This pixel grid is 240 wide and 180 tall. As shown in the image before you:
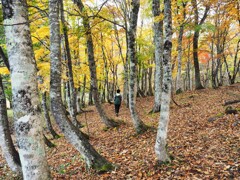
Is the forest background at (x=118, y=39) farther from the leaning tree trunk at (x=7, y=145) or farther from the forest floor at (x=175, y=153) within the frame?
the leaning tree trunk at (x=7, y=145)

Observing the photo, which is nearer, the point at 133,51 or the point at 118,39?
the point at 133,51

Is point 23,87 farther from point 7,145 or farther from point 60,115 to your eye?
point 7,145

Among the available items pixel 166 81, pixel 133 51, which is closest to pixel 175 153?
pixel 166 81

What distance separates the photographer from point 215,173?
4.41m

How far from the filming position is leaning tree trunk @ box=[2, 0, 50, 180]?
9.92 feet

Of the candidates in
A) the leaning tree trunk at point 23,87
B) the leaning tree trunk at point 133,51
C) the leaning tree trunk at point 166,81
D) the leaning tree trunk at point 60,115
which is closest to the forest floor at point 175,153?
the leaning tree trunk at point 60,115

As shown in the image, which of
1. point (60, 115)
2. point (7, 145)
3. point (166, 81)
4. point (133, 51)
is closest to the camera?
point (166, 81)

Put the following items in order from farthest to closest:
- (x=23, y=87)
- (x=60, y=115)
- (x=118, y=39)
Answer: (x=118, y=39)
(x=60, y=115)
(x=23, y=87)

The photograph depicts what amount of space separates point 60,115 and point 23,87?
6.89 ft

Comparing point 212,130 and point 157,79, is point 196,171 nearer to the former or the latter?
point 212,130

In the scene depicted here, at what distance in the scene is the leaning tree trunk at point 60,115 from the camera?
503cm

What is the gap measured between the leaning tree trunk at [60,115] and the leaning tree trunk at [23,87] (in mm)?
1875

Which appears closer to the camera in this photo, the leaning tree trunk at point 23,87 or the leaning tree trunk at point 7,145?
the leaning tree trunk at point 23,87

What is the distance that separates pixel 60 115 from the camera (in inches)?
198
